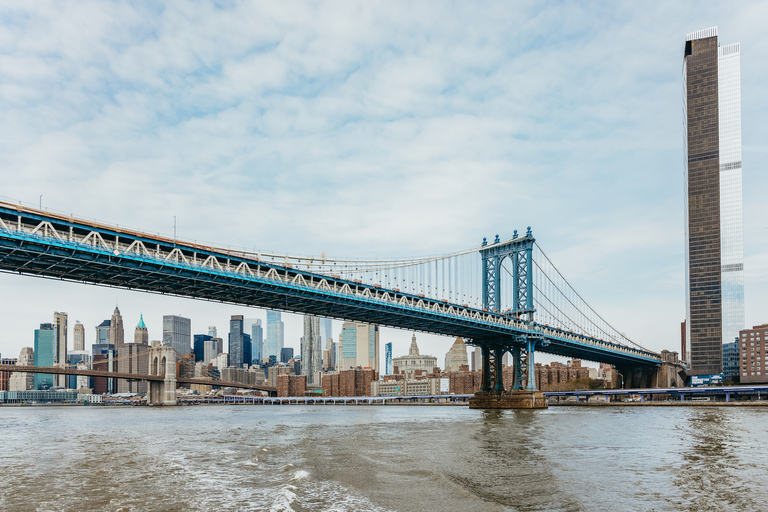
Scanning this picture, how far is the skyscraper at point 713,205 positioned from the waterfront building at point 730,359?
66.3 inches

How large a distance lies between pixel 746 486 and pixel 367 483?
12.3 meters

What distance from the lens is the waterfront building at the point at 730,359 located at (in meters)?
168

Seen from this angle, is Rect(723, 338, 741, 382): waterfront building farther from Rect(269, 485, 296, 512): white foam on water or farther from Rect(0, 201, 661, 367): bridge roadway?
Rect(269, 485, 296, 512): white foam on water

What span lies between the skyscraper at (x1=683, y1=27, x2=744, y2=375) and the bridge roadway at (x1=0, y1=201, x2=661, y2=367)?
354ft

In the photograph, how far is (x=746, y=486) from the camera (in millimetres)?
19828

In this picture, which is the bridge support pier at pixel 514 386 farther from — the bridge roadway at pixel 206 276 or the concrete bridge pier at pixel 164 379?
the concrete bridge pier at pixel 164 379

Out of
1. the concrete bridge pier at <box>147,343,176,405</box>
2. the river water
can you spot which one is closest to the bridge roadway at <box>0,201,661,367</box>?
the river water

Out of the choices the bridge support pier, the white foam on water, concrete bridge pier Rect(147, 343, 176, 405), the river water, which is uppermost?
the white foam on water

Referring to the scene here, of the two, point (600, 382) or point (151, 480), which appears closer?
point (151, 480)

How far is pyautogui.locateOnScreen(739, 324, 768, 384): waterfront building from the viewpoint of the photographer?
502ft

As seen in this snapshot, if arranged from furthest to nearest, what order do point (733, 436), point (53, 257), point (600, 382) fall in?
point (600, 382), point (53, 257), point (733, 436)

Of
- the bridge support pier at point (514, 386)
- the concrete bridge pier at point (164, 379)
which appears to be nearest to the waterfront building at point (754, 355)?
the bridge support pier at point (514, 386)

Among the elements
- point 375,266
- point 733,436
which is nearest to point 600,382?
point 375,266

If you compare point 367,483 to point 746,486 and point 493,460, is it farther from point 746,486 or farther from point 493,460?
point 746,486
